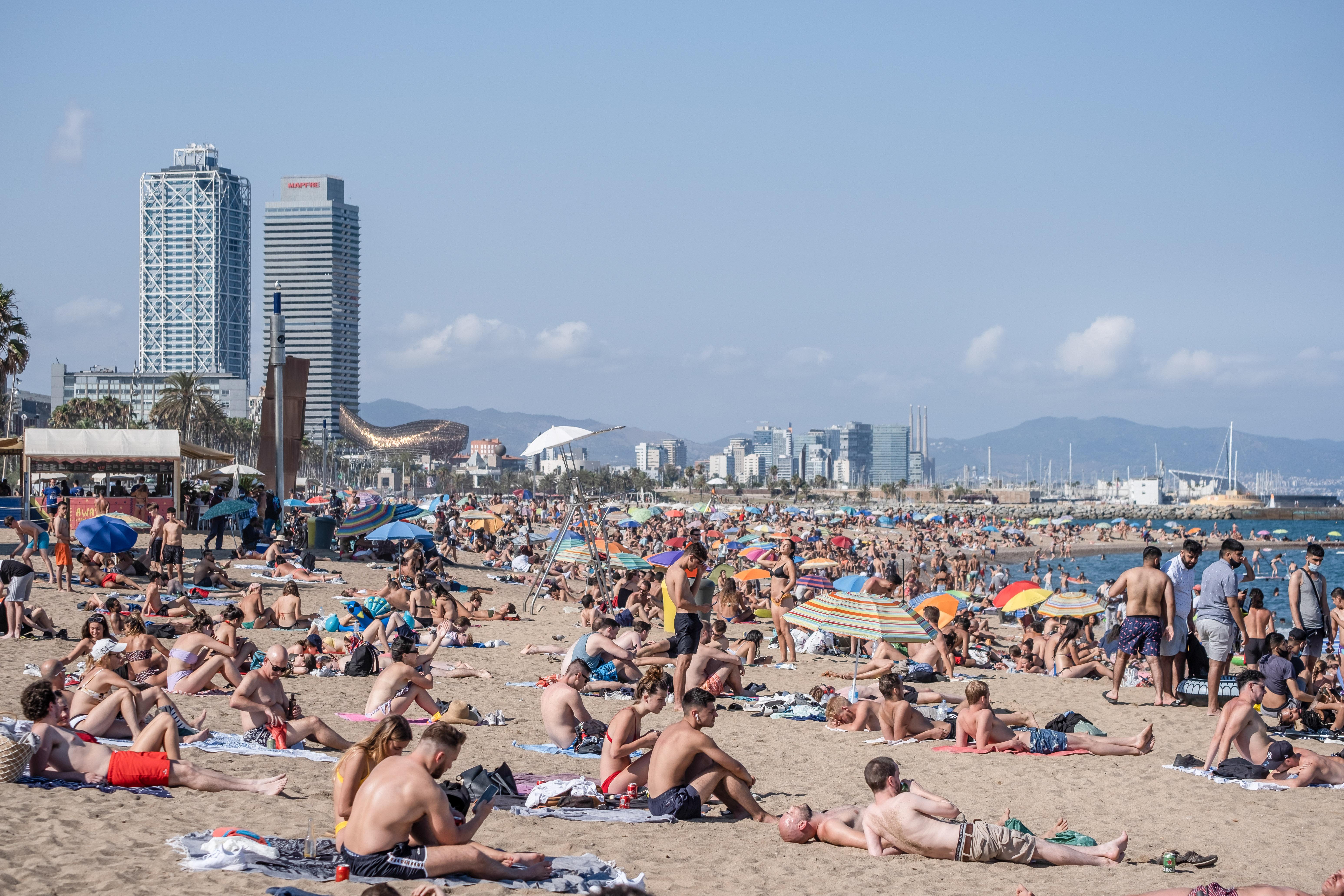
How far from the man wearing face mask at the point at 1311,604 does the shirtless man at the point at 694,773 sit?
18.6 feet

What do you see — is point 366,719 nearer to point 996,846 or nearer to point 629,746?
point 629,746

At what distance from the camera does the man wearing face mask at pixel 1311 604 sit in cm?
929

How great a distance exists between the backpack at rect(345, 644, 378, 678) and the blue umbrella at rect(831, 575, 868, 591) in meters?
6.52

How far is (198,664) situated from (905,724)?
17.9ft

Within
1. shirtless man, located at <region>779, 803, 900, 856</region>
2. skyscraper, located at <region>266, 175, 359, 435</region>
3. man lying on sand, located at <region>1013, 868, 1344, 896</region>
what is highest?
skyscraper, located at <region>266, 175, 359, 435</region>

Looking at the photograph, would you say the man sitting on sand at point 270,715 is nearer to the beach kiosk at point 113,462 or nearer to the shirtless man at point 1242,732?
the shirtless man at point 1242,732

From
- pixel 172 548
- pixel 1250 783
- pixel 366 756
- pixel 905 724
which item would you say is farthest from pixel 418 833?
pixel 172 548

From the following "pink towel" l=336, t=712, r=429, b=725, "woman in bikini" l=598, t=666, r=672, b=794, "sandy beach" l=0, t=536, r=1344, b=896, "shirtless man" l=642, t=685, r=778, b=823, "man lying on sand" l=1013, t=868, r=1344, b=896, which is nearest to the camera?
"man lying on sand" l=1013, t=868, r=1344, b=896

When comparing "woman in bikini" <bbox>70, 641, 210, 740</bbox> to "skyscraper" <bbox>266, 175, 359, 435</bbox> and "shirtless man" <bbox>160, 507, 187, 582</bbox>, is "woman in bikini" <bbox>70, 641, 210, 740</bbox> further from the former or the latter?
"skyscraper" <bbox>266, 175, 359, 435</bbox>

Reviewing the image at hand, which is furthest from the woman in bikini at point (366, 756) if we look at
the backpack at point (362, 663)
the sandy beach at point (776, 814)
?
the backpack at point (362, 663)

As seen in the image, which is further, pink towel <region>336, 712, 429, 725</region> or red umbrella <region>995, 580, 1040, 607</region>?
red umbrella <region>995, 580, 1040, 607</region>

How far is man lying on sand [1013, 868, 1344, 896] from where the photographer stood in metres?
4.26

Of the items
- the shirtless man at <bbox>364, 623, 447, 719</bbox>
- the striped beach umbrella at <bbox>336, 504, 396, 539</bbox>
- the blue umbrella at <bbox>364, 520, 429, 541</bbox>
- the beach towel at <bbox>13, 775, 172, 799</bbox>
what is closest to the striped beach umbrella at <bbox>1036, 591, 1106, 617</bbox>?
the shirtless man at <bbox>364, 623, 447, 719</bbox>

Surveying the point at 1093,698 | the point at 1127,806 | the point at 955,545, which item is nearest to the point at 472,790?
the point at 1127,806
